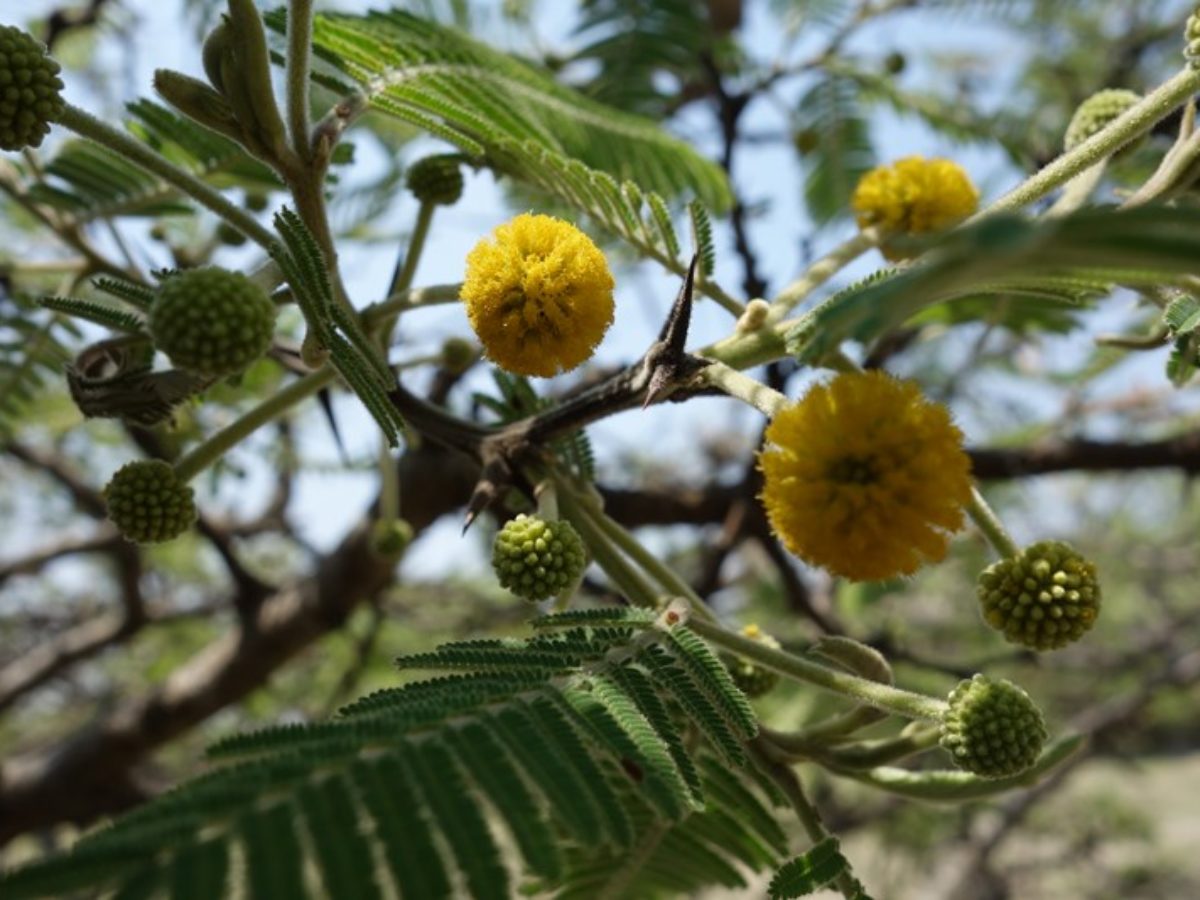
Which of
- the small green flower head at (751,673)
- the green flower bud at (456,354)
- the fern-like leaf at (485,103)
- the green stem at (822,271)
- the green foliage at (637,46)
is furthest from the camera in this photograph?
the green foliage at (637,46)

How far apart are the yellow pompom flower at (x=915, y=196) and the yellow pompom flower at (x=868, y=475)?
930 millimetres

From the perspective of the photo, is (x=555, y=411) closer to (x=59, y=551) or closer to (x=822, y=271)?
(x=822, y=271)

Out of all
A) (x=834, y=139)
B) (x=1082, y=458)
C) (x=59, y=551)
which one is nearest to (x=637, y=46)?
(x=834, y=139)

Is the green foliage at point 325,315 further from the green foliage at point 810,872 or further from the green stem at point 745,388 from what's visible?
the green foliage at point 810,872

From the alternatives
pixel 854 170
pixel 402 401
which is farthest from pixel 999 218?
pixel 854 170

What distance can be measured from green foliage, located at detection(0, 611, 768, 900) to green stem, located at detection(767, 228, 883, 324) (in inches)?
21.5

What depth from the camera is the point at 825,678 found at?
1607 millimetres

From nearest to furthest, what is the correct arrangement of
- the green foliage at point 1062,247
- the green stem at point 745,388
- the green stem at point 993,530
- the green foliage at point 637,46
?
the green foliage at point 1062,247 → the green stem at point 745,388 → the green stem at point 993,530 → the green foliage at point 637,46

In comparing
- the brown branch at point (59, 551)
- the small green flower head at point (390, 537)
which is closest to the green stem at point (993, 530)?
the small green flower head at point (390, 537)

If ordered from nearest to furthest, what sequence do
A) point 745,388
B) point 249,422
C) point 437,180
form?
point 745,388
point 249,422
point 437,180

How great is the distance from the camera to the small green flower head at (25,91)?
1.46 meters

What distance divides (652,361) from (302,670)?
631 centimetres

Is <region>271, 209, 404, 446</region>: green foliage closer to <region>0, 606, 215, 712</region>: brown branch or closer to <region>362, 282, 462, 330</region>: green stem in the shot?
<region>362, 282, 462, 330</region>: green stem

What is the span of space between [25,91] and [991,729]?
1.58 meters
